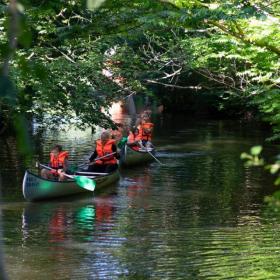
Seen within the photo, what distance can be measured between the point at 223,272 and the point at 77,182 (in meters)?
7.07

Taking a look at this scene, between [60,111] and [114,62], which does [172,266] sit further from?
[114,62]

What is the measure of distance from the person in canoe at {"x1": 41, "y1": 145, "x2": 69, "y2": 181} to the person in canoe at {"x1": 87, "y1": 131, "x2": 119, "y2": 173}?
5.30 feet

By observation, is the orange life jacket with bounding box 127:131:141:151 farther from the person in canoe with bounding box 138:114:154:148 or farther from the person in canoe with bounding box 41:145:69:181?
the person in canoe with bounding box 41:145:69:181

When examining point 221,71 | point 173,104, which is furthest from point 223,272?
point 173,104

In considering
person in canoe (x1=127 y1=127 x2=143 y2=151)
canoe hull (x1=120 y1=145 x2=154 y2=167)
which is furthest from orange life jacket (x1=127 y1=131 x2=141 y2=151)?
canoe hull (x1=120 y1=145 x2=154 y2=167)

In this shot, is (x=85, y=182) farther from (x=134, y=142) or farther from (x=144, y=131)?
(x=144, y=131)

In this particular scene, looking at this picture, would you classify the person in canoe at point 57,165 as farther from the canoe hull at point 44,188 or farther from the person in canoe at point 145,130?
the person in canoe at point 145,130

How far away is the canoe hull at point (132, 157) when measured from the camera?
813 inches

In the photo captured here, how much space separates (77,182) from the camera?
49.8 feet

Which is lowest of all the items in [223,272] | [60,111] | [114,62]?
[223,272]

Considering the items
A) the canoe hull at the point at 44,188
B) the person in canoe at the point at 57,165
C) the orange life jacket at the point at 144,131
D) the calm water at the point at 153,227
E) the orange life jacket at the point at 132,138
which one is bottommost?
the calm water at the point at 153,227

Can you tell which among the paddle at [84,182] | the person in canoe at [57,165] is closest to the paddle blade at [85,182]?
the paddle at [84,182]

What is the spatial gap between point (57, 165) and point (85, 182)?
32.3 inches

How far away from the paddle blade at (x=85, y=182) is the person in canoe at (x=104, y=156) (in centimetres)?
163
